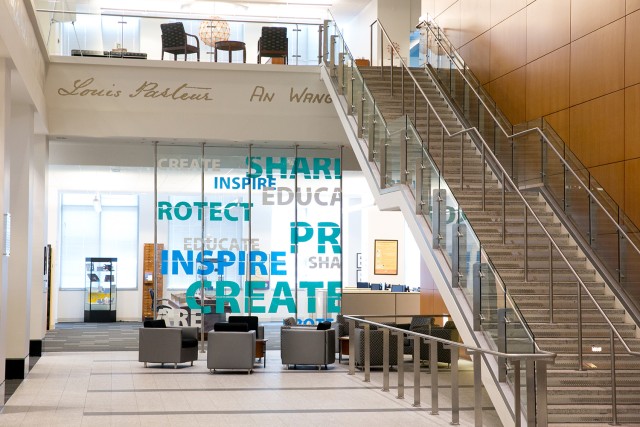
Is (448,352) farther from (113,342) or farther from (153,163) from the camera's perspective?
(113,342)

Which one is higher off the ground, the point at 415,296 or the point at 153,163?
the point at 153,163

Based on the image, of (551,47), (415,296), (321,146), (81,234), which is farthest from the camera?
(81,234)

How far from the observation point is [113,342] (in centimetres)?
1925

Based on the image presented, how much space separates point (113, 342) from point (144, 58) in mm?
5849

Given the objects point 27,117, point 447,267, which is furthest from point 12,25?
point 447,267

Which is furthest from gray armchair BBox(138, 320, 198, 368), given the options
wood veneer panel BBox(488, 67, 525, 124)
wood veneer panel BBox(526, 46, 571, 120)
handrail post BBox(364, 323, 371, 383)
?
wood veneer panel BBox(526, 46, 571, 120)

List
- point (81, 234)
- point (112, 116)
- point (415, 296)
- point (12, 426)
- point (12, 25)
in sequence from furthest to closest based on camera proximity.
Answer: point (81, 234)
point (415, 296)
point (112, 116)
point (12, 25)
point (12, 426)

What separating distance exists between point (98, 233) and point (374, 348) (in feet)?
48.9

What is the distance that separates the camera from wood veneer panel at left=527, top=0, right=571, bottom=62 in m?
12.8

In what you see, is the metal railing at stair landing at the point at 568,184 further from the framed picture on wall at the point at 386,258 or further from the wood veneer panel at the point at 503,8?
the framed picture on wall at the point at 386,258

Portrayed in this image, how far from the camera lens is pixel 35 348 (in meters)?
16.3

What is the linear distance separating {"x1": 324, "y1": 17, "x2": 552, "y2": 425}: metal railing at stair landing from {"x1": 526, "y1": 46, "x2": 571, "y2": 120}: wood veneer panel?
1467 millimetres

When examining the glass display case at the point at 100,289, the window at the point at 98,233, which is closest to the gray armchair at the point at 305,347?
the glass display case at the point at 100,289

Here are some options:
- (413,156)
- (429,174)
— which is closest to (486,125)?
(413,156)
